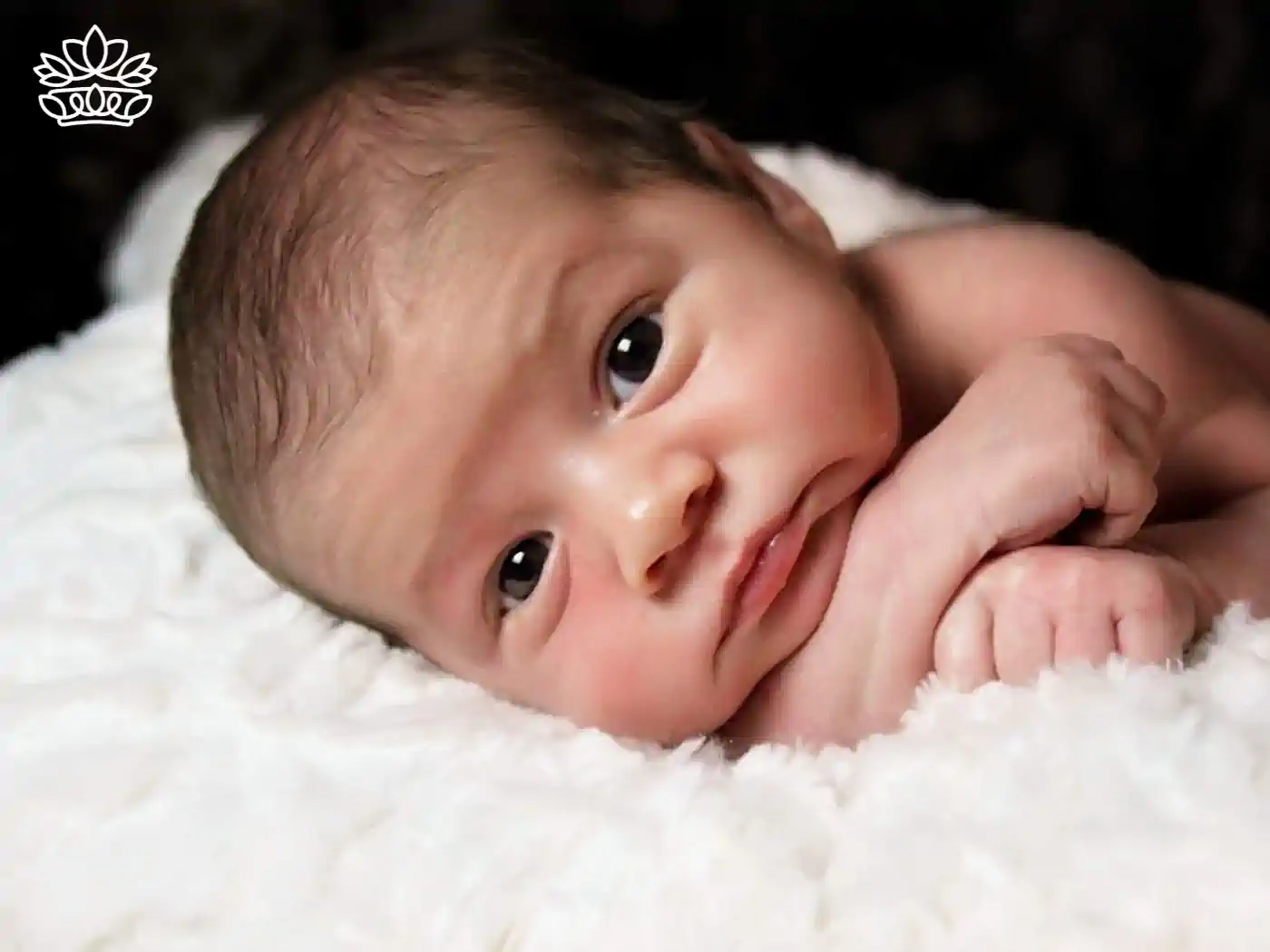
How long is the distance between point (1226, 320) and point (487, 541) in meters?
0.68

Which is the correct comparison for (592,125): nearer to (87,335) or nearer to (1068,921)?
(1068,921)

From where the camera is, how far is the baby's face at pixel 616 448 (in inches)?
32.0

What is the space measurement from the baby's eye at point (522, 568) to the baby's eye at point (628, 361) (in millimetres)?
101

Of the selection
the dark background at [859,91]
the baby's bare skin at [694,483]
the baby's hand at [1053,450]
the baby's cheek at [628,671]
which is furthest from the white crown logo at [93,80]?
the baby's hand at [1053,450]

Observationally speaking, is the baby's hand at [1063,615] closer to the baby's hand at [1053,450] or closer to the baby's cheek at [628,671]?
the baby's hand at [1053,450]

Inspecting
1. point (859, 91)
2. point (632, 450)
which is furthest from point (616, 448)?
point (859, 91)

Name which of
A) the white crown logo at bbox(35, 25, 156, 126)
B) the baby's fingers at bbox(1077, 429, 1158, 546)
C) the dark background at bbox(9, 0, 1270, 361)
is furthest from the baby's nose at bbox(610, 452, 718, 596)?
the white crown logo at bbox(35, 25, 156, 126)

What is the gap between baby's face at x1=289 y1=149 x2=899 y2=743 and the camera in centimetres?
81

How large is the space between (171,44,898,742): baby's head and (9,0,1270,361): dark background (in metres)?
0.65

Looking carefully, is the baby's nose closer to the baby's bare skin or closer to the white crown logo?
the baby's bare skin

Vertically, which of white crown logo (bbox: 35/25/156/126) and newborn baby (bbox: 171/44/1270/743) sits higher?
newborn baby (bbox: 171/44/1270/743)

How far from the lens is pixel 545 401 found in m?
0.83

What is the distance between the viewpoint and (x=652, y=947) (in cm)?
66

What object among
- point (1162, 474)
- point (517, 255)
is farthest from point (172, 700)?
point (1162, 474)
